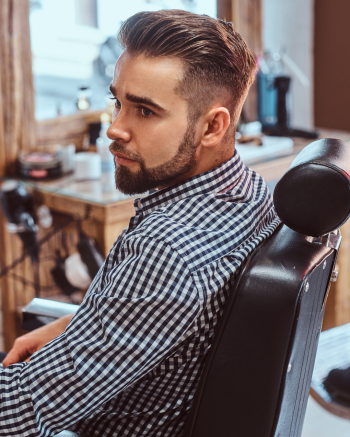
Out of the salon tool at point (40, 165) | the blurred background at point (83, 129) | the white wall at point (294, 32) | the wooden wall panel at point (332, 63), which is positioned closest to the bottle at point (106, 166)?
the blurred background at point (83, 129)

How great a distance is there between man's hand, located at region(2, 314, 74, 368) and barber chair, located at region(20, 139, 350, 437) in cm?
54

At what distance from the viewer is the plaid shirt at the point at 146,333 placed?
2.88 ft

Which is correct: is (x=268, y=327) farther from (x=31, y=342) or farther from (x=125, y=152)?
(x=31, y=342)

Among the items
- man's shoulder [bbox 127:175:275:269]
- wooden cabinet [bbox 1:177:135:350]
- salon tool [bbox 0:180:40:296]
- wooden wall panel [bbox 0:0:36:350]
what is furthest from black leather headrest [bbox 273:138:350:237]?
wooden wall panel [bbox 0:0:36:350]

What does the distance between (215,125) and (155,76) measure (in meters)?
0.15

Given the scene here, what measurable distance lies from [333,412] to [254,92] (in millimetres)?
1867

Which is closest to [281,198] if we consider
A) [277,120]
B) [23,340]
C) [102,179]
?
[23,340]

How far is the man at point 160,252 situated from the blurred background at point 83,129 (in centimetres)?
97

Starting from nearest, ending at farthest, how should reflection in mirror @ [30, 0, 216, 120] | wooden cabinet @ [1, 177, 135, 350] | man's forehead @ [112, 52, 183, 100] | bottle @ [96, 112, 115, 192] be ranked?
Result: man's forehead @ [112, 52, 183, 100] < wooden cabinet @ [1, 177, 135, 350] < bottle @ [96, 112, 115, 192] < reflection in mirror @ [30, 0, 216, 120]

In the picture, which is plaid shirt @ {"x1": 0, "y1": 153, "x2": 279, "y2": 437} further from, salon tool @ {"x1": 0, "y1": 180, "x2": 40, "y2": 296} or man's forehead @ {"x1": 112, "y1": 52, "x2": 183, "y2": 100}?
salon tool @ {"x1": 0, "y1": 180, "x2": 40, "y2": 296}

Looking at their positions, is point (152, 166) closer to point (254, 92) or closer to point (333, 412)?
point (333, 412)

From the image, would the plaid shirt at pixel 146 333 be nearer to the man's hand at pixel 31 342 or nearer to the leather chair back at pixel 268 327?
the leather chair back at pixel 268 327

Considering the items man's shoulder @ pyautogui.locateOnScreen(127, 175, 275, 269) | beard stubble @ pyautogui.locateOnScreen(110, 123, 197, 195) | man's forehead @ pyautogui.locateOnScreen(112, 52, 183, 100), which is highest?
man's forehead @ pyautogui.locateOnScreen(112, 52, 183, 100)

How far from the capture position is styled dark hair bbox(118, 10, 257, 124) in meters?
0.98
